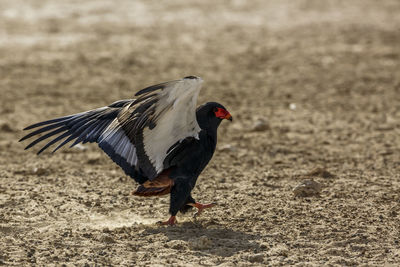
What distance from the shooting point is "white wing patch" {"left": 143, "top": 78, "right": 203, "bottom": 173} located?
199 inches

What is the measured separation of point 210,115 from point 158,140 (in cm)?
51

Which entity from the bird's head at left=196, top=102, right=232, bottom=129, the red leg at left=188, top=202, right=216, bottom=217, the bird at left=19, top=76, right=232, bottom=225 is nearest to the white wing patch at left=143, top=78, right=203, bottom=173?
the bird at left=19, top=76, right=232, bottom=225

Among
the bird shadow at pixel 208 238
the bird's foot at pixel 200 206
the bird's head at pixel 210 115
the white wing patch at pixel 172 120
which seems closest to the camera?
the white wing patch at pixel 172 120

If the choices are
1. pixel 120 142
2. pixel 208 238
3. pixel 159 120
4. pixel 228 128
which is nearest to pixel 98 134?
pixel 120 142

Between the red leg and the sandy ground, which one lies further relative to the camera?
the red leg

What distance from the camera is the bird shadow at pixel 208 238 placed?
5164 mm

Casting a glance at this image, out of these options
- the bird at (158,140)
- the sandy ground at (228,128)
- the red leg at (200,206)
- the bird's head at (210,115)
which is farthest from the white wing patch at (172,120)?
the sandy ground at (228,128)

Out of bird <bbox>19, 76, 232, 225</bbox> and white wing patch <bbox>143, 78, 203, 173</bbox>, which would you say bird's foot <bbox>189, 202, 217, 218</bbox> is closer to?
bird <bbox>19, 76, 232, 225</bbox>

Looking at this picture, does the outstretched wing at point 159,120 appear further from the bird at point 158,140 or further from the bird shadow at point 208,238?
→ the bird shadow at point 208,238

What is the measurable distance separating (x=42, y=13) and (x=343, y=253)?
13.0 m

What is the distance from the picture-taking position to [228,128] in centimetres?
905

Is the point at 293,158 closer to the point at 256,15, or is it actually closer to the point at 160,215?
the point at 160,215

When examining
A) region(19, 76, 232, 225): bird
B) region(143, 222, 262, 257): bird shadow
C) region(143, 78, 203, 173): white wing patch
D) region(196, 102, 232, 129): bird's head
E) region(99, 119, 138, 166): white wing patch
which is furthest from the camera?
region(196, 102, 232, 129): bird's head

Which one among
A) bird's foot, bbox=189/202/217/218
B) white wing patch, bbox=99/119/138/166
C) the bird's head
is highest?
the bird's head
